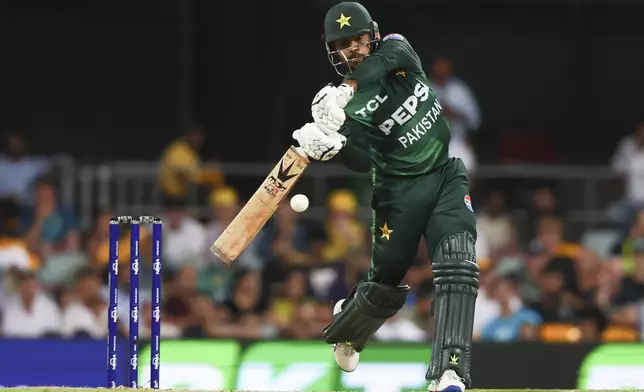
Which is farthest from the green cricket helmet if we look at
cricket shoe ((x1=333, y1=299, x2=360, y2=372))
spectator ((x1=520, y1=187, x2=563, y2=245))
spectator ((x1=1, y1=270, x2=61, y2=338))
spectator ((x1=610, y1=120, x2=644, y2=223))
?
spectator ((x1=610, y1=120, x2=644, y2=223))

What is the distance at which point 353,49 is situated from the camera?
22.8 ft

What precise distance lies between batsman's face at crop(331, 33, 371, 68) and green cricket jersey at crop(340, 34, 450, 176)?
0.09 meters

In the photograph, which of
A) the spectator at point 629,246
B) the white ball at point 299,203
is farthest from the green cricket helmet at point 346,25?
the spectator at point 629,246

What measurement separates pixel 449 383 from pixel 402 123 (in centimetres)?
128

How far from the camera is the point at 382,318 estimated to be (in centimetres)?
757

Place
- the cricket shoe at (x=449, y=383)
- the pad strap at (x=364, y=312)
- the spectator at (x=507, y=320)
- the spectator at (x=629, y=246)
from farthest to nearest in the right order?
the spectator at (x=629, y=246), the spectator at (x=507, y=320), the pad strap at (x=364, y=312), the cricket shoe at (x=449, y=383)

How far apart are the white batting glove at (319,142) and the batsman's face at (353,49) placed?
479 mm

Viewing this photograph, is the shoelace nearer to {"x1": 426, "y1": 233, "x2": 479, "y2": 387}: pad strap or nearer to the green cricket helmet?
{"x1": 426, "y1": 233, "x2": 479, "y2": 387}: pad strap

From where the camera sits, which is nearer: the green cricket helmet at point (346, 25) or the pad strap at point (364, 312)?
the green cricket helmet at point (346, 25)

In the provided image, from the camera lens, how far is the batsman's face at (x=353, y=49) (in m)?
6.94

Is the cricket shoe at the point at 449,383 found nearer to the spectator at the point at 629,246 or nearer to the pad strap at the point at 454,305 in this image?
the pad strap at the point at 454,305

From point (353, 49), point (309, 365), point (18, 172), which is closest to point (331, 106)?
point (353, 49)

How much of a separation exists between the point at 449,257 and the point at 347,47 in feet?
3.57

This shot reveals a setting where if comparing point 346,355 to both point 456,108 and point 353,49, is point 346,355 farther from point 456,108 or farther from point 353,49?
point 456,108
